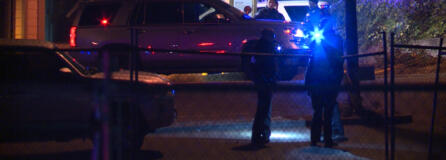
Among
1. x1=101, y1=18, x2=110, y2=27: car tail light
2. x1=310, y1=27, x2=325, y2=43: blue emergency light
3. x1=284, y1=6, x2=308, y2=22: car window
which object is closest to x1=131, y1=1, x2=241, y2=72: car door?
x1=101, y1=18, x2=110, y2=27: car tail light

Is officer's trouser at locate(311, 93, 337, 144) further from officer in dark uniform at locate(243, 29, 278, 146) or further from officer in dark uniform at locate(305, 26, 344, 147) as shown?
officer in dark uniform at locate(243, 29, 278, 146)

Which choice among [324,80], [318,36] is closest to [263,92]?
[324,80]

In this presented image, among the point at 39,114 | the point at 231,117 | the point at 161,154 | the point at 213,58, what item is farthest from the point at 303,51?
the point at 39,114

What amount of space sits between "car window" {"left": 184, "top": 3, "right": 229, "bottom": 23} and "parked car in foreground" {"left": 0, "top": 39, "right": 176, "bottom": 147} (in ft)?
13.4

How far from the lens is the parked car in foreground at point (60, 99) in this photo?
613cm

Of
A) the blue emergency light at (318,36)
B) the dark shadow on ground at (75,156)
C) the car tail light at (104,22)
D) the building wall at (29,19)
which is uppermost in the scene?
the building wall at (29,19)

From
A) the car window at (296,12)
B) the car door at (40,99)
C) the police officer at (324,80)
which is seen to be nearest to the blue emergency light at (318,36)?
the police officer at (324,80)

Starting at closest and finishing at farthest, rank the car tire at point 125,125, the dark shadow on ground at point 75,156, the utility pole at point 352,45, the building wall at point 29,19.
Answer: the car tire at point 125,125 → the dark shadow on ground at point 75,156 → the utility pole at point 352,45 → the building wall at point 29,19

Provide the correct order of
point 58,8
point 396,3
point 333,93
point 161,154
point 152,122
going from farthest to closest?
point 58,8 → point 396,3 → point 333,93 → point 161,154 → point 152,122

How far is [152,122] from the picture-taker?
7.24m

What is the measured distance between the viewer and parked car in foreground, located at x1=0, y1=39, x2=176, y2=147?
6.13 metres

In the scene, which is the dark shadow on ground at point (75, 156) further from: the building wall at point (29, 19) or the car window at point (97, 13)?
the building wall at point (29, 19)

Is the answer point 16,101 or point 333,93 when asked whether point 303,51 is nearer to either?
point 333,93

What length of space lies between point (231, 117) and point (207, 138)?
143 cm
